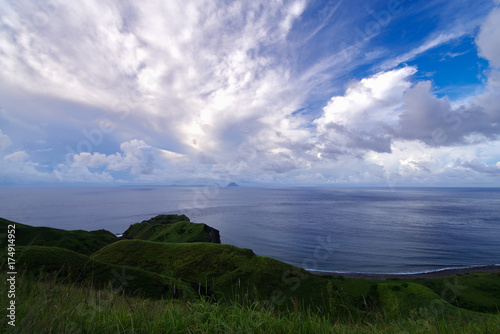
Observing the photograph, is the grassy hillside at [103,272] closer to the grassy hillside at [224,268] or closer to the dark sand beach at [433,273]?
the grassy hillside at [224,268]

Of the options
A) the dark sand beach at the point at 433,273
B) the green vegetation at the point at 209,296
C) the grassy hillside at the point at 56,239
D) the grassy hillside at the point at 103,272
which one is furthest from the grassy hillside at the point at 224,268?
the dark sand beach at the point at 433,273

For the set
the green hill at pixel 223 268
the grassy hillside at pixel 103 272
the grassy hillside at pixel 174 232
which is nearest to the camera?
the grassy hillside at pixel 103 272

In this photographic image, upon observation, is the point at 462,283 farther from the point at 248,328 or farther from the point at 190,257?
the point at 248,328

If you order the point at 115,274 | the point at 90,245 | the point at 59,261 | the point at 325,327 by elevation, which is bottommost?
the point at 90,245

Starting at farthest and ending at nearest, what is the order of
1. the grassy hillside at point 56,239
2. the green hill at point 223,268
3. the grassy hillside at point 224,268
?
the grassy hillside at point 56,239
the green hill at point 223,268
the grassy hillside at point 224,268

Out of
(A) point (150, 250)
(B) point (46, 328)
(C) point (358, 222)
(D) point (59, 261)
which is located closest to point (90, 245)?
(A) point (150, 250)

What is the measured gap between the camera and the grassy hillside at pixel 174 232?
A: 61.6m

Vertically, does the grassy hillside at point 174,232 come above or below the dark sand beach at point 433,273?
above

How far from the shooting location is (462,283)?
4247 cm

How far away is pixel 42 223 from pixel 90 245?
84.3 m

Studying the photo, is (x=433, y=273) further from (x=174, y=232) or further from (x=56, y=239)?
(x=56, y=239)

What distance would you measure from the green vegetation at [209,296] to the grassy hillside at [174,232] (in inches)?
767

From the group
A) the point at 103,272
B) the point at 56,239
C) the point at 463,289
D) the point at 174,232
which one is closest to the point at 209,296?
the point at 103,272

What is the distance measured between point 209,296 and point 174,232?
2303 inches
